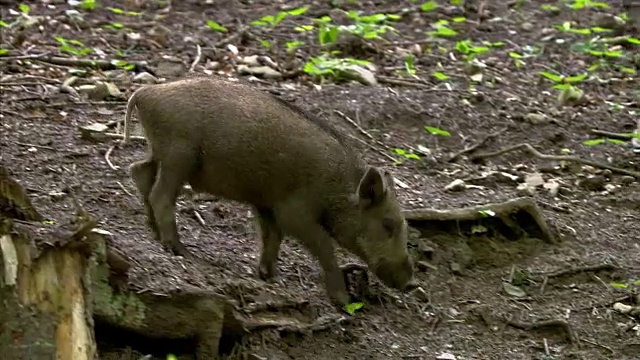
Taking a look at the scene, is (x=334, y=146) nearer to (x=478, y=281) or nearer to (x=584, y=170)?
(x=478, y=281)

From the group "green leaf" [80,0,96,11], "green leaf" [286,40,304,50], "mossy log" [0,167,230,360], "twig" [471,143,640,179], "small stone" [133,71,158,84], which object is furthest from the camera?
"green leaf" [80,0,96,11]

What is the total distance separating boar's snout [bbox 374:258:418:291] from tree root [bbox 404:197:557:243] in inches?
26.7

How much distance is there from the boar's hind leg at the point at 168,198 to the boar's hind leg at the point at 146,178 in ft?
0.41

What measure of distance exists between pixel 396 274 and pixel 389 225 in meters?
0.28

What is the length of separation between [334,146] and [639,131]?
4.00 meters

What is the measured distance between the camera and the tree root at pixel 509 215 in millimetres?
6804

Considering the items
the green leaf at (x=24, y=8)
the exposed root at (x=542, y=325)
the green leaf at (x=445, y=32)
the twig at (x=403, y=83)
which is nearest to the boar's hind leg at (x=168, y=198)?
the exposed root at (x=542, y=325)

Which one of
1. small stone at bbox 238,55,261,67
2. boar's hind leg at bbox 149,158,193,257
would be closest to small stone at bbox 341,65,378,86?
small stone at bbox 238,55,261,67

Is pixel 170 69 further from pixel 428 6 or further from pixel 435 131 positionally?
pixel 428 6

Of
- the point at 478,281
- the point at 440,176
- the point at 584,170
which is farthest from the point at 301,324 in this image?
the point at 584,170

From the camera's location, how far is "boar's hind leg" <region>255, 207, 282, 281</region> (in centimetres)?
597

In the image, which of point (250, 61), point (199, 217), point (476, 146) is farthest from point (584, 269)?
point (250, 61)

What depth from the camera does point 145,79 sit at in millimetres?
8633

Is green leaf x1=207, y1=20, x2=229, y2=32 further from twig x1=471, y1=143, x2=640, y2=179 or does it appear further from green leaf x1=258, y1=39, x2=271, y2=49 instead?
twig x1=471, y1=143, x2=640, y2=179
